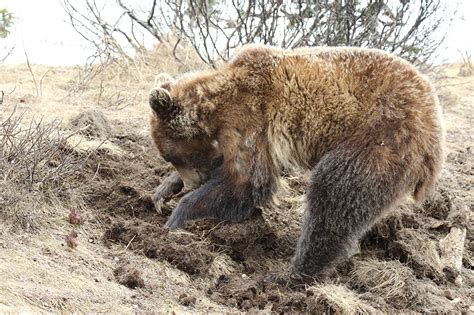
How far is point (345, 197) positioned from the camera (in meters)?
4.87

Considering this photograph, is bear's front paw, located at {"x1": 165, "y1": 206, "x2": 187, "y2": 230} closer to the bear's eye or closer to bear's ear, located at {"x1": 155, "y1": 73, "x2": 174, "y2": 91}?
the bear's eye

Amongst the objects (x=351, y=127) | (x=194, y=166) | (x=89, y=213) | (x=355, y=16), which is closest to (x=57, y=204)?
(x=89, y=213)

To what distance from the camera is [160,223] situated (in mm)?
5770

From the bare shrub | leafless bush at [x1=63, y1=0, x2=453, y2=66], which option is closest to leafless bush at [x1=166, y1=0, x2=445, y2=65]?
leafless bush at [x1=63, y1=0, x2=453, y2=66]

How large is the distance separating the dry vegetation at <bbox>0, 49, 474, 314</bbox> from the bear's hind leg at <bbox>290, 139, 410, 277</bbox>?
0.84 ft

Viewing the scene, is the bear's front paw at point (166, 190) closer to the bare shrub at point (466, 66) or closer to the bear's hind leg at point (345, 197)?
the bear's hind leg at point (345, 197)

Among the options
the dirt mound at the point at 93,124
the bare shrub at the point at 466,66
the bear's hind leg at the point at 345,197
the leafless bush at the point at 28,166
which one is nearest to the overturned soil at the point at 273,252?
the bear's hind leg at the point at 345,197

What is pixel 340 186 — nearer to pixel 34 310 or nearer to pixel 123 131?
pixel 34 310

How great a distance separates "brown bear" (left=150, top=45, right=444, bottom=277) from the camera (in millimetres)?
4910

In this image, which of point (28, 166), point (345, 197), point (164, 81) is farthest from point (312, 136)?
point (28, 166)

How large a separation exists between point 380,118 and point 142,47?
7105 millimetres

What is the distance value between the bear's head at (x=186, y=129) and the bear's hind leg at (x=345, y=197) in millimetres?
1018

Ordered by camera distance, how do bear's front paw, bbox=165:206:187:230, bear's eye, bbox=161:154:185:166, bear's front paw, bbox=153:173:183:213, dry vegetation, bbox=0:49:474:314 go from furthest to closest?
bear's front paw, bbox=153:173:183:213 < bear's eye, bbox=161:154:185:166 < bear's front paw, bbox=165:206:187:230 < dry vegetation, bbox=0:49:474:314

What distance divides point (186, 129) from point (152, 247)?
1.09 metres
